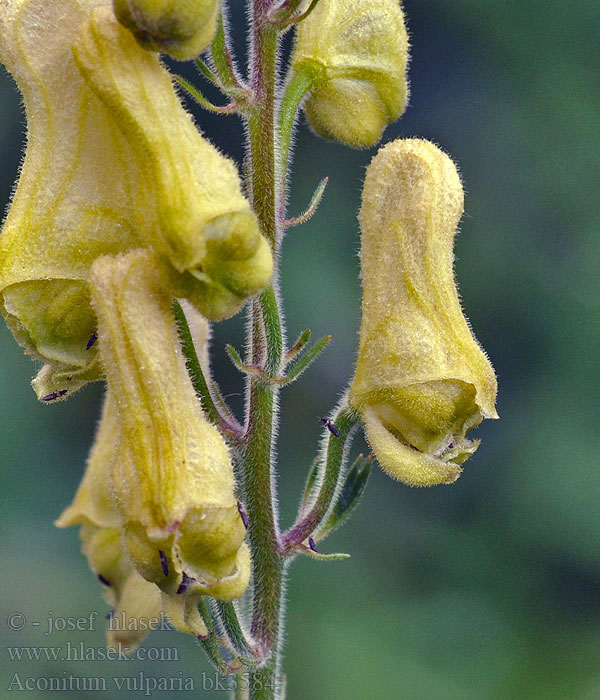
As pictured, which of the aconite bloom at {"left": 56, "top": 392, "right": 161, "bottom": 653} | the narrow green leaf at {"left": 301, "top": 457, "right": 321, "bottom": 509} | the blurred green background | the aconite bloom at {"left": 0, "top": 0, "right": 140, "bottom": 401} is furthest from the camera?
the blurred green background

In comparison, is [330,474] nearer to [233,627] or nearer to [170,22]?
[233,627]

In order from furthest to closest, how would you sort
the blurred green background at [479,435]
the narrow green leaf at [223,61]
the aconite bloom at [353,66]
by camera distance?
1. the blurred green background at [479,435]
2. the aconite bloom at [353,66]
3. the narrow green leaf at [223,61]

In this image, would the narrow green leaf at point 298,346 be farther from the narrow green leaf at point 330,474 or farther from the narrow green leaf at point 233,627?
the narrow green leaf at point 233,627

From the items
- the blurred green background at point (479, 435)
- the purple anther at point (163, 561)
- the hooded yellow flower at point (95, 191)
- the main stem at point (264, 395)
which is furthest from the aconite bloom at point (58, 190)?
the blurred green background at point (479, 435)

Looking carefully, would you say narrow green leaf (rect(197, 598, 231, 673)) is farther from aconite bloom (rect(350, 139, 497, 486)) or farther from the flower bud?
the flower bud

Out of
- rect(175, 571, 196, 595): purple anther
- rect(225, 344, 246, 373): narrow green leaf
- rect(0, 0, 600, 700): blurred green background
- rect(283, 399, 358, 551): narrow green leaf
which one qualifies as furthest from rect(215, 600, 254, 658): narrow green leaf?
rect(0, 0, 600, 700): blurred green background

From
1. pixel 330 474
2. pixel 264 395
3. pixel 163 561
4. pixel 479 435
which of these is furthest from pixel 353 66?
pixel 479 435

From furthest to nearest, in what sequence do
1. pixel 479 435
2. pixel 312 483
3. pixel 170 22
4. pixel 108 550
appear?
pixel 479 435 < pixel 108 550 < pixel 312 483 < pixel 170 22
